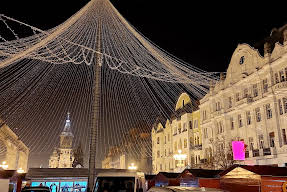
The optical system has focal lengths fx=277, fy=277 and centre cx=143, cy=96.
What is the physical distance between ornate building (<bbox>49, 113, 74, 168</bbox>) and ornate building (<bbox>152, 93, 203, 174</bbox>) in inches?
2670

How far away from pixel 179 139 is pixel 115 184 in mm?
37795

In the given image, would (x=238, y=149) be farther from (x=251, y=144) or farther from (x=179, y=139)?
(x=179, y=139)

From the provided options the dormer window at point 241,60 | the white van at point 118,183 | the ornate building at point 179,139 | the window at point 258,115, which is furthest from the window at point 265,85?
the white van at point 118,183

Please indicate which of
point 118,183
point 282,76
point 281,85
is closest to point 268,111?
point 281,85

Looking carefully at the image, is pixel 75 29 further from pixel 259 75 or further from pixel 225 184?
pixel 259 75

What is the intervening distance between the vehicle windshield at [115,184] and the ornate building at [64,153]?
Answer: 363 ft

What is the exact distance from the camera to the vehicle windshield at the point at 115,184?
11156mm

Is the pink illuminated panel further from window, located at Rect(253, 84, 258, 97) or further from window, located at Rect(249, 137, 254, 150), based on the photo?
window, located at Rect(253, 84, 258, 97)

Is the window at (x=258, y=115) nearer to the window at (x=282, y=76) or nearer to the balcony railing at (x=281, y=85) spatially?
the balcony railing at (x=281, y=85)

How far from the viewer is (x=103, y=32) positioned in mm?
19922

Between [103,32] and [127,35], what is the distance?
2244 mm

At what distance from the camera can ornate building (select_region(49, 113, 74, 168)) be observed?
12206 centimetres

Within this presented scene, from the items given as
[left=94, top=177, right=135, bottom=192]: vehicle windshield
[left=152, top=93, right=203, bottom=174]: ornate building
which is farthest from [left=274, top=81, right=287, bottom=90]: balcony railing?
[left=94, top=177, right=135, bottom=192]: vehicle windshield

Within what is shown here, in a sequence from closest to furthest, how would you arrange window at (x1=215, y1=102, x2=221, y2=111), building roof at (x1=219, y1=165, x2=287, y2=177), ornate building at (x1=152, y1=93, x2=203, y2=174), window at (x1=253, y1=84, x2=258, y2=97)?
building roof at (x1=219, y1=165, x2=287, y2=177), window at (x1=253, y1=84, x2=258, y2=97), window at (x1=215, y1=102, x2=221, y2=111), ornate building at (x1=152, y1=93, x2=203, y2=174)
